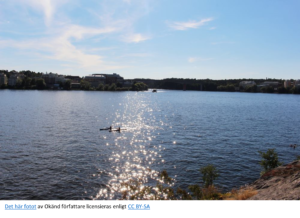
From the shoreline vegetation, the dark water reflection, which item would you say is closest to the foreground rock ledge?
the shoreline vegetation

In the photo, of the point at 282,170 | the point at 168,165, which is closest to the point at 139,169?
the point at 168,165

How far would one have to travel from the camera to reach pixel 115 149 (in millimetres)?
40625

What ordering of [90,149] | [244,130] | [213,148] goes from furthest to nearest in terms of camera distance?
[244,130]
[213,148]
[90,149]

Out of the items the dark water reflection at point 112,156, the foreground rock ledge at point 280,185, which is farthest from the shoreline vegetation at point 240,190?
the dark water reflection at point 112,156

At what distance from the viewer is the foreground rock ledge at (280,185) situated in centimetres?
1651

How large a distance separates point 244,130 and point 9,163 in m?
51.7

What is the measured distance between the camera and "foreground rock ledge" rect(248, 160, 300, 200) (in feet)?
54.2

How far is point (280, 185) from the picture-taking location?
751 inches

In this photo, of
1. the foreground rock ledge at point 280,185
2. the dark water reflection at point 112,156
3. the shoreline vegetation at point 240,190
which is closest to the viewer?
the foreground rock ledge at point 280,185

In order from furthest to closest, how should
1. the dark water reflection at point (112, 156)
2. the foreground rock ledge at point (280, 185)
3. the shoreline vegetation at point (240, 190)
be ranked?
the dark water reflection at point (112, 156) < the shoreline vegetation at point (240, 190) < the foreground rock ledge at point (280, 185)

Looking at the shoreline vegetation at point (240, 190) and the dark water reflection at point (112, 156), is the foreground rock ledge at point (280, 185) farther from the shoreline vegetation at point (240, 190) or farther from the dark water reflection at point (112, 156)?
the dark water reflection at point (112, 156)

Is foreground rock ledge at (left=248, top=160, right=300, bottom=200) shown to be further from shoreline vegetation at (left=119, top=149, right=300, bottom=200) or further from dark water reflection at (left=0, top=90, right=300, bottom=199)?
dark water reflection at (left=0, top=90, right=300, bottom=199)

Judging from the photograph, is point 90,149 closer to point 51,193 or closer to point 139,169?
point 139,169

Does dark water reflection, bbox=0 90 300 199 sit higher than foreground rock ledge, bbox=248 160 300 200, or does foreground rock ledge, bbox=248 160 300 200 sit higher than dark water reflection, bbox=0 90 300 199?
foreground rock ledge, bbox=248 160 300 200
